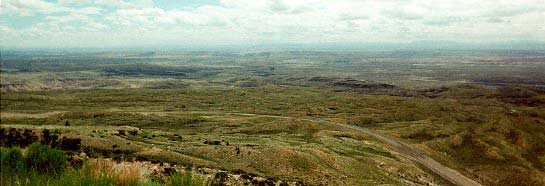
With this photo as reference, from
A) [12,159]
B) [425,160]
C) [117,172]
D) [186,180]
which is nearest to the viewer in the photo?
[186,180]

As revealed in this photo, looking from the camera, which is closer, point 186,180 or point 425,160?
point 186,180

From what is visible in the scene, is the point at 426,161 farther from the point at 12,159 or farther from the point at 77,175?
the point at 77,175

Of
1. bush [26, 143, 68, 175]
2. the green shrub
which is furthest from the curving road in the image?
the green shrub

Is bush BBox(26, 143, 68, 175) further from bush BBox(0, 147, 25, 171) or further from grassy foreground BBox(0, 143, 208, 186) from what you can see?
bush BBox(0, 147, 25, 171)

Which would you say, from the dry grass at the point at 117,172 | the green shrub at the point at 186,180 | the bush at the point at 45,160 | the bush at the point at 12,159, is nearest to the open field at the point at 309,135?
the dry grass at the point at 117,172

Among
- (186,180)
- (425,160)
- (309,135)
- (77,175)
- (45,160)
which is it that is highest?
(77,175)

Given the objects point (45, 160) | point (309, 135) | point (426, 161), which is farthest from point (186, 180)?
point (309, 135)

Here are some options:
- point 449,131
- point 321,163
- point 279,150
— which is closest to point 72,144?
point 279,150
